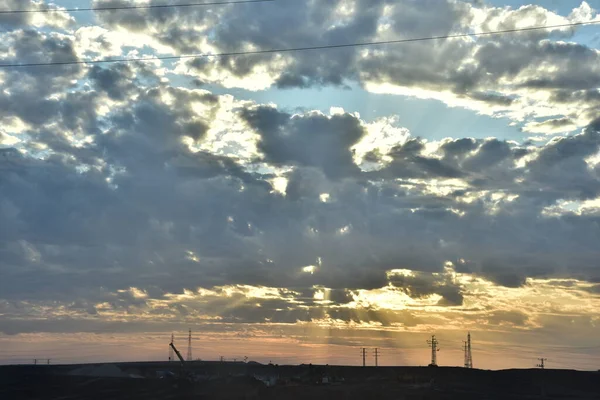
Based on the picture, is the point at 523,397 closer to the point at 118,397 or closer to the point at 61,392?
the point at 118,397

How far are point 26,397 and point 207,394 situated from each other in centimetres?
4724

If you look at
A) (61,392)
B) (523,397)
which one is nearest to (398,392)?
(523,397)

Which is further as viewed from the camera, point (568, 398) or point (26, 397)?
point (568, 398)

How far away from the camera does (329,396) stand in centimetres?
18188

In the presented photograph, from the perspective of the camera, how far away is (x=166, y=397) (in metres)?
181

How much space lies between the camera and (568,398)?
19988cm

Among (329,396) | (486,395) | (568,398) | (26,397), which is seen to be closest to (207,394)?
(329,396)

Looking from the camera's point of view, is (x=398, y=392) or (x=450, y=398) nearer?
(x=450, y=398)

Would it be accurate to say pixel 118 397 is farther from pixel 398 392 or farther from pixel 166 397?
pixel 398 392

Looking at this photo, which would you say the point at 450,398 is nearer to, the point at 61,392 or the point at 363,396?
the point at 363,396

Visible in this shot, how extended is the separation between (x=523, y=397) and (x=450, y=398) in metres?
30.8

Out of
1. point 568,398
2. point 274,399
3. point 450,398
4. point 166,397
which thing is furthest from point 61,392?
point 568,398

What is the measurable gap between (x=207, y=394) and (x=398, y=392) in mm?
53748

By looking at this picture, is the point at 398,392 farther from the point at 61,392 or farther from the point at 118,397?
the point at 61,392
